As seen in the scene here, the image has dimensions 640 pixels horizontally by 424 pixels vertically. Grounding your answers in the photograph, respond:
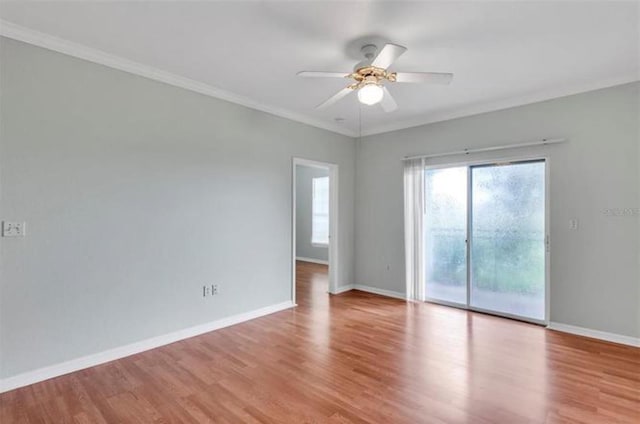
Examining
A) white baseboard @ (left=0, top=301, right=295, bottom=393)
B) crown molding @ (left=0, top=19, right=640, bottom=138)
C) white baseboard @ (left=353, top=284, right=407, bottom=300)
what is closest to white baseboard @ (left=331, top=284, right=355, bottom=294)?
white baseboard @ (left=353, top=284, right=407, bottom=300)

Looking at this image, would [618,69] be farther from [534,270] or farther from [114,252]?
[114,252]

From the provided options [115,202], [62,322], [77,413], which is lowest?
[77,413]

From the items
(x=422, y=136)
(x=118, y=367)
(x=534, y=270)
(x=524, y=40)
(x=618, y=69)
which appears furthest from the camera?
(x=422, y=136)

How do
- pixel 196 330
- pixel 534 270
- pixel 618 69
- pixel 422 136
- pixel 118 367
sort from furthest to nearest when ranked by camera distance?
pixel 422 136 → pixel 534 270 → pixel 196 330 → pixel 618 69 → pixel 118 367

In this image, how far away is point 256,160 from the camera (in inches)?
165

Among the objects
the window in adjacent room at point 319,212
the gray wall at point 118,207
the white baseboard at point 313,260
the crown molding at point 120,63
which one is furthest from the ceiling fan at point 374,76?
the white baseboard at point 313,260

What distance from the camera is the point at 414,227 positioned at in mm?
4891

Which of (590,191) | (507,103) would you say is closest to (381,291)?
(590,191)

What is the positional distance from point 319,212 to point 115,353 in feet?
19.8

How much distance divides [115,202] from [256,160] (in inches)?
66.8

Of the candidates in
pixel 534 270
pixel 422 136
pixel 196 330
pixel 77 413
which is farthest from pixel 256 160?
pixel 534 270

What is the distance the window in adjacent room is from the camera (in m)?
8.41

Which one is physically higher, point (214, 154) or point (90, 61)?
point (90, 61)

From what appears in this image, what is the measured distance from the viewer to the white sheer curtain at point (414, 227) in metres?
4.84
